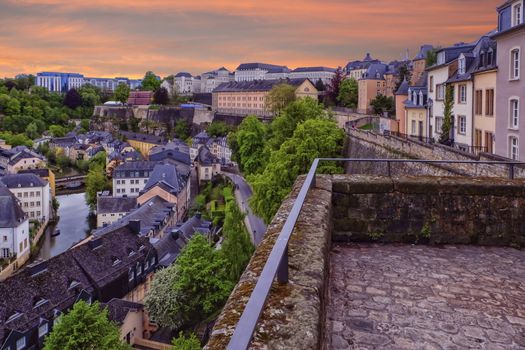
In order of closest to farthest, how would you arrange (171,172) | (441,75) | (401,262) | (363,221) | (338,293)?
(338,293) < (401,262) < (363,221) < (441,75) < (171,172)

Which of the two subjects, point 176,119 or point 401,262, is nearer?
point 401,262

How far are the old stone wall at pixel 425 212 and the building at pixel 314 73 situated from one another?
451ft

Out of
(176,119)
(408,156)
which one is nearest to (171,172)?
(408,156)

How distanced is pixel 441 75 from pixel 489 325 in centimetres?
2717

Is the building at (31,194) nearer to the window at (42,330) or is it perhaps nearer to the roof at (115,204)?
the roof at (115,204)

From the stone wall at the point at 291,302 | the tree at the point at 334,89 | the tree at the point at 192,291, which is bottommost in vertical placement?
the tree at the point at 192,291

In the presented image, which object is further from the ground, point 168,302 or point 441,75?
point 441,75

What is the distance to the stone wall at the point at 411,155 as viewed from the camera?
45.2ft

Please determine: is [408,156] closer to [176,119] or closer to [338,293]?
[338,293]

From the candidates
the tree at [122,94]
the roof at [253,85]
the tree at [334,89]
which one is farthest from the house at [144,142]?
the tree at [122,94]

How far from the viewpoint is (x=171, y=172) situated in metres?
52.7

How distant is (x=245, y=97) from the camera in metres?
104

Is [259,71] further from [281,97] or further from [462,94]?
[462,94]

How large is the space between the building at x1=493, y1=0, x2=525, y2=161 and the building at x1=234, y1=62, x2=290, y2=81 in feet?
422
